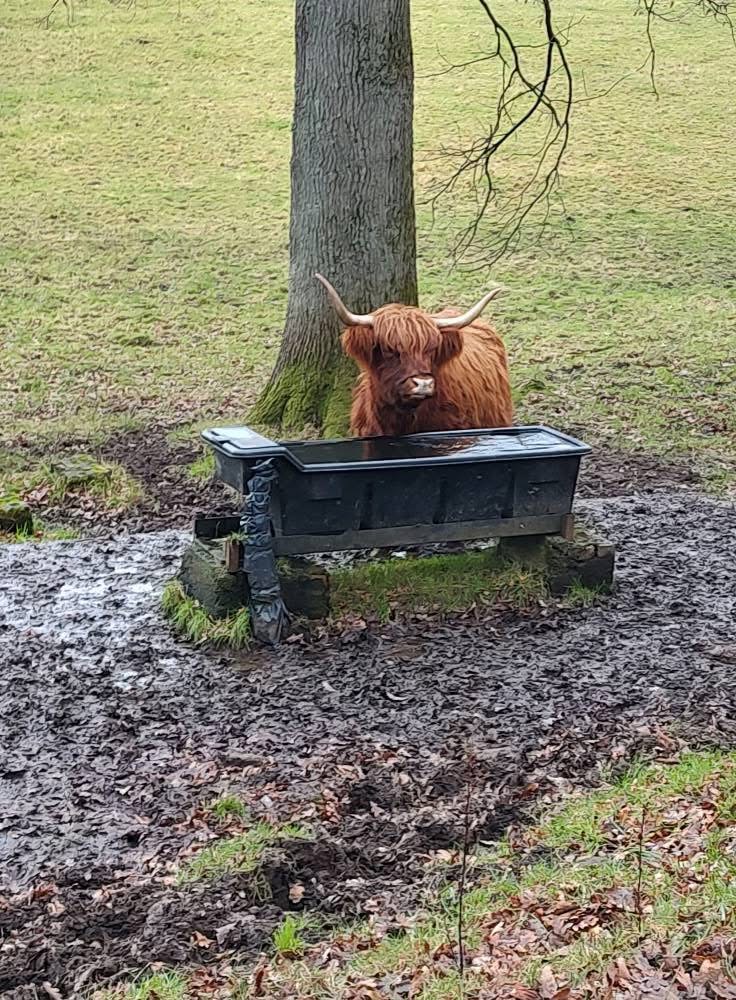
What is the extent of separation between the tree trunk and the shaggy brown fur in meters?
1.21

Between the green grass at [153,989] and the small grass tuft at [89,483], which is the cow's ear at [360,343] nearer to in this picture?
the small grass tuft at [89,483]

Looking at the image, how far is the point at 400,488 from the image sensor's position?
6867 mm

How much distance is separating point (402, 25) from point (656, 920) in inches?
289

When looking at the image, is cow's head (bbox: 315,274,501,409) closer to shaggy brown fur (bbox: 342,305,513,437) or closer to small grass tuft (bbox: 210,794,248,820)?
shaggy brown fur (bbox: 342,305,513,437)

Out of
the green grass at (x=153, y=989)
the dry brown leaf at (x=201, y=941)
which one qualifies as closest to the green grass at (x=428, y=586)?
the dry brown leaf at (x=201, y=941)

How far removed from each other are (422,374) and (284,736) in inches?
101

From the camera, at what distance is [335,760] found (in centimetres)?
546

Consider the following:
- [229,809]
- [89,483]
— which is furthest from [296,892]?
[89,483]

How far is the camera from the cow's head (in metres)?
7.49

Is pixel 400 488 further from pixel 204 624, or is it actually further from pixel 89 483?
pixel 89 483

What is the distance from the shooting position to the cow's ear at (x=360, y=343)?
7602 mm

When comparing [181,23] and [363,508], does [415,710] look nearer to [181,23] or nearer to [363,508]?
[363,508]

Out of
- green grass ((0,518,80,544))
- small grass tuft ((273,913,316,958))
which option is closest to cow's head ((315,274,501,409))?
green grass ((0,518,80,544))

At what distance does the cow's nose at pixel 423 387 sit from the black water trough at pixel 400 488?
314mm
